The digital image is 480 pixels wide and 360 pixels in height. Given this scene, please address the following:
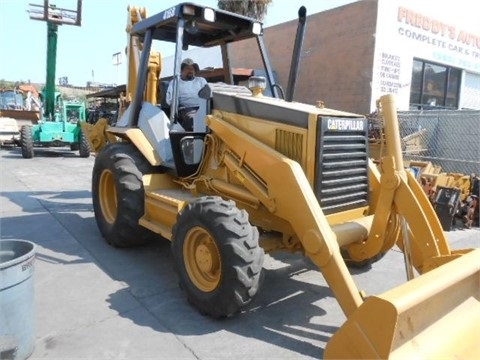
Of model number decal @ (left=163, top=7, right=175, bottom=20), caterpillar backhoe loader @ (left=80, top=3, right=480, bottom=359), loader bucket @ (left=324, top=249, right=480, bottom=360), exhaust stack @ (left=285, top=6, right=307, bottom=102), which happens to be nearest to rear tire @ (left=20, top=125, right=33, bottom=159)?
caterpillar backhoe loader @ (left=80, top=3, right=480, bottom=359)

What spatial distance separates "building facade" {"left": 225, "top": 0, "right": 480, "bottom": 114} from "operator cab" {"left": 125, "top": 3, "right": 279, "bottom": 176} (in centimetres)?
797

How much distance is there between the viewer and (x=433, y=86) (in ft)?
47.7

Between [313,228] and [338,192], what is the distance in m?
0.77

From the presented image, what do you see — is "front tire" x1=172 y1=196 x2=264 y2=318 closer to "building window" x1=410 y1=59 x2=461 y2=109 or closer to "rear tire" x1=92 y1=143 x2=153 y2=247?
"rear tire" x1=92 y1=143 x2=153 y2=247

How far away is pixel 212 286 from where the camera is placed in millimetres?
3320

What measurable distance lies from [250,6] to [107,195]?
43.0 ft

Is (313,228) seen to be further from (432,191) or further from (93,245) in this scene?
(432,191)

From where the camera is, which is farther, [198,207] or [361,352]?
[198,207]

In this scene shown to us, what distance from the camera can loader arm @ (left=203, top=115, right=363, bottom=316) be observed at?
9.11 feet

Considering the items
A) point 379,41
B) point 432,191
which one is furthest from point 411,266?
point 379,41

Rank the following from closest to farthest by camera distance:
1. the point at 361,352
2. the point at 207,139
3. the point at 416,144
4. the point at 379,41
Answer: the point at 361,352 < the point at 207,139 < the point at 416,144 < the point at 379,41

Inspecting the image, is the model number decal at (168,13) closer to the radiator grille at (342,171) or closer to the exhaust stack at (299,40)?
the exhaust stack at (299,40)

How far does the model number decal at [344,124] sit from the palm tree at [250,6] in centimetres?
1366

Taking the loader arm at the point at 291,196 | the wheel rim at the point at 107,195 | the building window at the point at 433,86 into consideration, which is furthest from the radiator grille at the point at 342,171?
the building window at the point at 433,86
